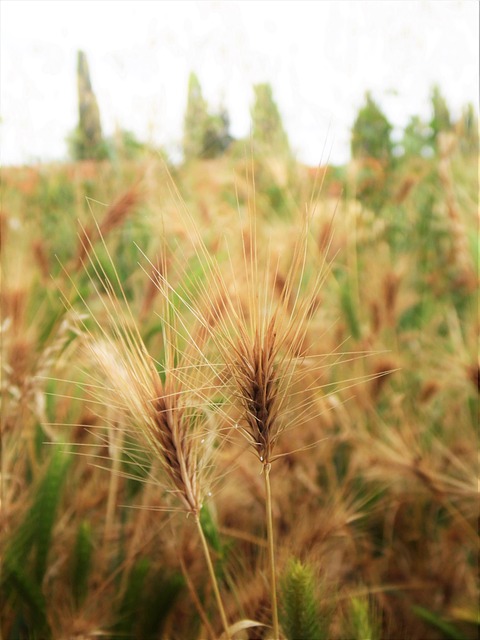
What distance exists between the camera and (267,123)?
7.59 ft

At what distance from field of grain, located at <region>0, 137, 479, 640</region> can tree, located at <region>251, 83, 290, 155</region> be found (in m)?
0.48

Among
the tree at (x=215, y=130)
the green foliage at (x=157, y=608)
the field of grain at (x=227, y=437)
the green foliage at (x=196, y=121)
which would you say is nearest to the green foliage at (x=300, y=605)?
the field of grain at (x=227, y=437)

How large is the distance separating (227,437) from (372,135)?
67.6 inches

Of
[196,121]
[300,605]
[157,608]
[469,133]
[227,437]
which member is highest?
[196,121]

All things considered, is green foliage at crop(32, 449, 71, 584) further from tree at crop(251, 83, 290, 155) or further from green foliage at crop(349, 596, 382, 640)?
tree at crop(251, 83, 290, 155)

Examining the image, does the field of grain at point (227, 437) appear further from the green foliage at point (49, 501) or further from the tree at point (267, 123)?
the tree at point (267, 123)

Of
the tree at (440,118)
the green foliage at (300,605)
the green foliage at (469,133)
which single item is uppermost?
the tree at (440,118)

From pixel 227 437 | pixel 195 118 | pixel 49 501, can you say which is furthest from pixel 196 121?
pixel 227 437

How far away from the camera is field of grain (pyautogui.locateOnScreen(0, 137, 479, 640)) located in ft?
1.60

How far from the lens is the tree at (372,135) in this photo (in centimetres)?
196

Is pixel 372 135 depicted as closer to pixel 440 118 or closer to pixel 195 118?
pixel 440 118

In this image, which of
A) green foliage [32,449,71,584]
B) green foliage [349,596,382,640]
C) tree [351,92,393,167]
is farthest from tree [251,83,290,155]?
green foliage [349,596,382,640]

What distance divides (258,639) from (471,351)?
1.90ft

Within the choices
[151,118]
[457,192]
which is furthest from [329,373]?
[151,118]
